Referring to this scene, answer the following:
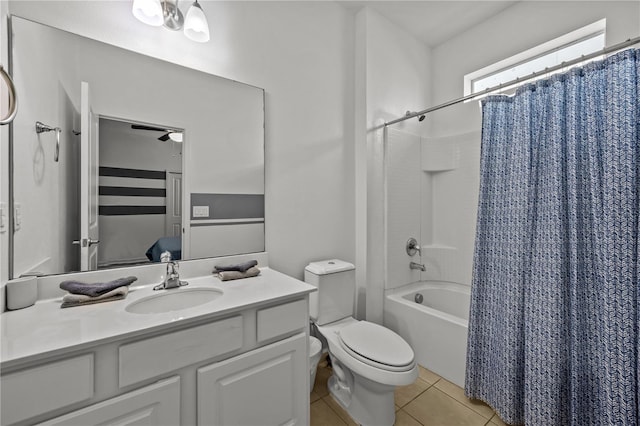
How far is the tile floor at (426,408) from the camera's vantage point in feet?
5.08

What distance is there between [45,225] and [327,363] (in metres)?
1.90

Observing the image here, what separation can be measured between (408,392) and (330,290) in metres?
0.83

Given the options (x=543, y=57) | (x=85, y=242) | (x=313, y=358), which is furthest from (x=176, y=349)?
(x=543, y=57)

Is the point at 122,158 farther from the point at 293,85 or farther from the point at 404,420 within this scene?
the point at 404,420

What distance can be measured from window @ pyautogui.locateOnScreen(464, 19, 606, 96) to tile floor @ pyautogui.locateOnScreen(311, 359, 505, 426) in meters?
2.46

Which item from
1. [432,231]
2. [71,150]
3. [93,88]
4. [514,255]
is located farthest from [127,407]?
[432,231]

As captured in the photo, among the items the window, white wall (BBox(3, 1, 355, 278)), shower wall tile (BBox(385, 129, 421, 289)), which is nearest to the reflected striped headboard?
white wall (BBox(3, 1, 355, 278))

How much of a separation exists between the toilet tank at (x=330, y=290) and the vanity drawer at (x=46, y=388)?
3.86ft

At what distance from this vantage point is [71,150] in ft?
4.03

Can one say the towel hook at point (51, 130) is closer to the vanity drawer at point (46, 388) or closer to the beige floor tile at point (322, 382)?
the vanity drawer at point (46, 388)

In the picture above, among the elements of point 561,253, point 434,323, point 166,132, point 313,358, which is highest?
point 166,132

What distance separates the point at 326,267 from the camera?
1.86 m

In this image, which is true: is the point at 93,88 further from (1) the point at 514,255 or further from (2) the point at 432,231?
(2) the point at 432,231

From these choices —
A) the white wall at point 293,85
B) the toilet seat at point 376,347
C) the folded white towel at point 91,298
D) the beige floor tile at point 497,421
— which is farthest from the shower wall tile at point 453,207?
the folded white towel at point 91,298
